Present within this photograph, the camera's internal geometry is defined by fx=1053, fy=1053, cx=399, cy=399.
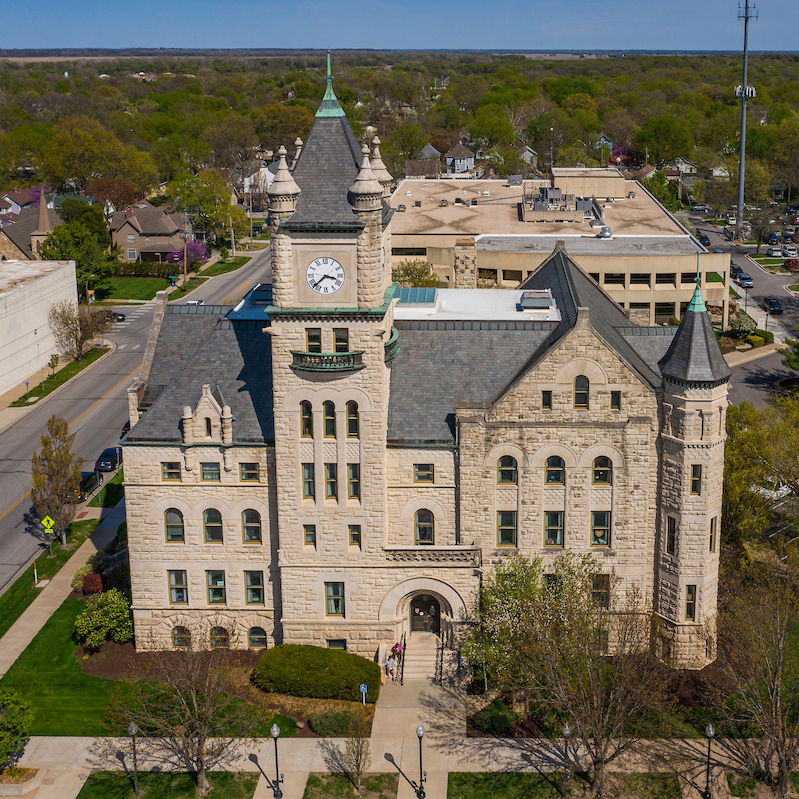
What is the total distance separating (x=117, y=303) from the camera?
140 metres

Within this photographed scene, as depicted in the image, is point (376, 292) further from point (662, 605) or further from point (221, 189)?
point (221, 189)

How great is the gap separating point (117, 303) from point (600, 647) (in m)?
107

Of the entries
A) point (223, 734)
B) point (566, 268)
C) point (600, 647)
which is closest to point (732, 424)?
point (566, 268)

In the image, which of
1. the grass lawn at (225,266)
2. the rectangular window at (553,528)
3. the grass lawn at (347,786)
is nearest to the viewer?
the grass lawn at (347,786)

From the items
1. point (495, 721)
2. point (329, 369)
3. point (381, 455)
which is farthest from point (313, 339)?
point (495, 721)

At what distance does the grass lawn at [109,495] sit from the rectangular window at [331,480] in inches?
1126

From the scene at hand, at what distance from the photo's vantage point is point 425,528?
54.4 meters

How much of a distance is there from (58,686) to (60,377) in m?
59.8

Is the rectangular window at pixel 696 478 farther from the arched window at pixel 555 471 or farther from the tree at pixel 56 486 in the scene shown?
the tree at pixel 56 486

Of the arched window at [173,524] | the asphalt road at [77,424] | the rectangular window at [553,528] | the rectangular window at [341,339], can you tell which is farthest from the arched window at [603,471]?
the asphalt road at [77,424]

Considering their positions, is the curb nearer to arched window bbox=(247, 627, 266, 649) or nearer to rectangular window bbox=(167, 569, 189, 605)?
rectangular window bbox=(167, 569, 189, 605)

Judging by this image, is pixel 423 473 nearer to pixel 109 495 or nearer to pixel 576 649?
pixel 576 649

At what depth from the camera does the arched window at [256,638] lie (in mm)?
56188

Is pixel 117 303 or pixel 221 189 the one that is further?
pixel 221 189
